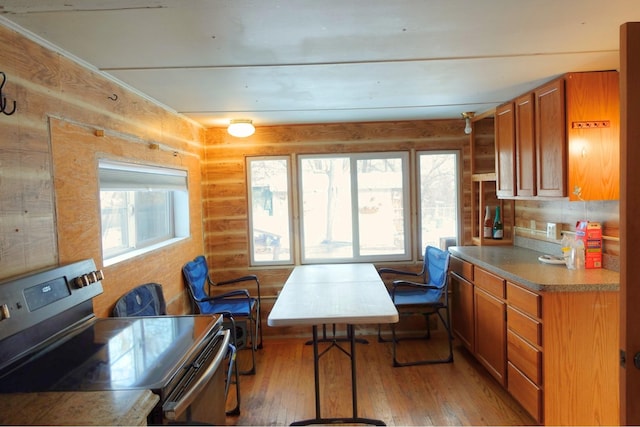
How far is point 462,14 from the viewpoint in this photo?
4.72ft

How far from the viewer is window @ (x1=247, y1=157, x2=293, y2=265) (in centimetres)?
376

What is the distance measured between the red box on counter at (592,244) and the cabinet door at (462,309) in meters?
0.84

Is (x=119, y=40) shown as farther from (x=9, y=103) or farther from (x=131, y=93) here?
(x=131, y=93)

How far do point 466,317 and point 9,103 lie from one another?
3229 mm

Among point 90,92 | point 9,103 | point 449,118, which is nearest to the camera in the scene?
point 9,103

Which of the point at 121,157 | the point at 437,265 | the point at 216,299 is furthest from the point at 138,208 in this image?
the point at 437,265

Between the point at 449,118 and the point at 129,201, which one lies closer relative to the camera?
the point at 129,201

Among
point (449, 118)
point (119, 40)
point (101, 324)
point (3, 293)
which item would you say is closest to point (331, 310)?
point (101, 324)

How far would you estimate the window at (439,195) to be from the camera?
3.73 m

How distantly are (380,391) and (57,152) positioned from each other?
8.11 ft

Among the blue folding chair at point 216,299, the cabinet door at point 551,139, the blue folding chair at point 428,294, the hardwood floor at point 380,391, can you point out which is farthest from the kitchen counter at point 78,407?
the cabinet door at point 551,139

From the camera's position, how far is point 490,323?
2.71 m

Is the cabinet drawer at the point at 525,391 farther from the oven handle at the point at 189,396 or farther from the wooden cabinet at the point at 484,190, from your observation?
the oven handle at the point at 189,396

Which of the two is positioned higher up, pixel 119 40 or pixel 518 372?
pixel 119 40
